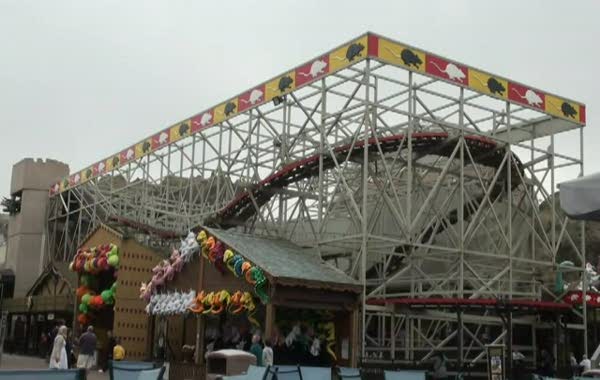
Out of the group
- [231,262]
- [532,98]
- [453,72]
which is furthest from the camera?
[532,98]

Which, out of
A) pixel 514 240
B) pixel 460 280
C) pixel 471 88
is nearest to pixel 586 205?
pixel 460 280

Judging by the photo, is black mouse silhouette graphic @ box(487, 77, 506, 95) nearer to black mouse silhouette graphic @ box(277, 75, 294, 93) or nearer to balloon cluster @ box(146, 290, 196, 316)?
black mouse silhouette graphic @ box(277, 75, 294, 93)

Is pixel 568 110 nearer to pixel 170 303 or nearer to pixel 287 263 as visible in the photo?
pixel 287 263

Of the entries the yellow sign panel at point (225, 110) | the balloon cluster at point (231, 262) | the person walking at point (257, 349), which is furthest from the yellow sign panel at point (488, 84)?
the person walking at point (257, 349)

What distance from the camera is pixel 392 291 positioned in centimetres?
3284

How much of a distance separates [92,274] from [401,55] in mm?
15718

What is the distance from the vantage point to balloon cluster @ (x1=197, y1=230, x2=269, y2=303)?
68.3 feet

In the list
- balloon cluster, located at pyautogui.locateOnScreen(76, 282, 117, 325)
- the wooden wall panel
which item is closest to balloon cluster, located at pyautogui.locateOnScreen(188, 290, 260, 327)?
the wooden wall panel

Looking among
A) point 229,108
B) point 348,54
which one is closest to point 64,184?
point 229,108

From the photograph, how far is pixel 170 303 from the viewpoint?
80.5 feet

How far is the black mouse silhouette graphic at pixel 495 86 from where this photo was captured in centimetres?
2848

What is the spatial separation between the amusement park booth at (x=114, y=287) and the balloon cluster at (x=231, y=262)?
5983 mm

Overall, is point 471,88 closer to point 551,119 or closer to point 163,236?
point 551,119

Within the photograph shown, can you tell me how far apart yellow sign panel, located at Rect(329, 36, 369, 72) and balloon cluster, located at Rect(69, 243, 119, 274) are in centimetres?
1119
